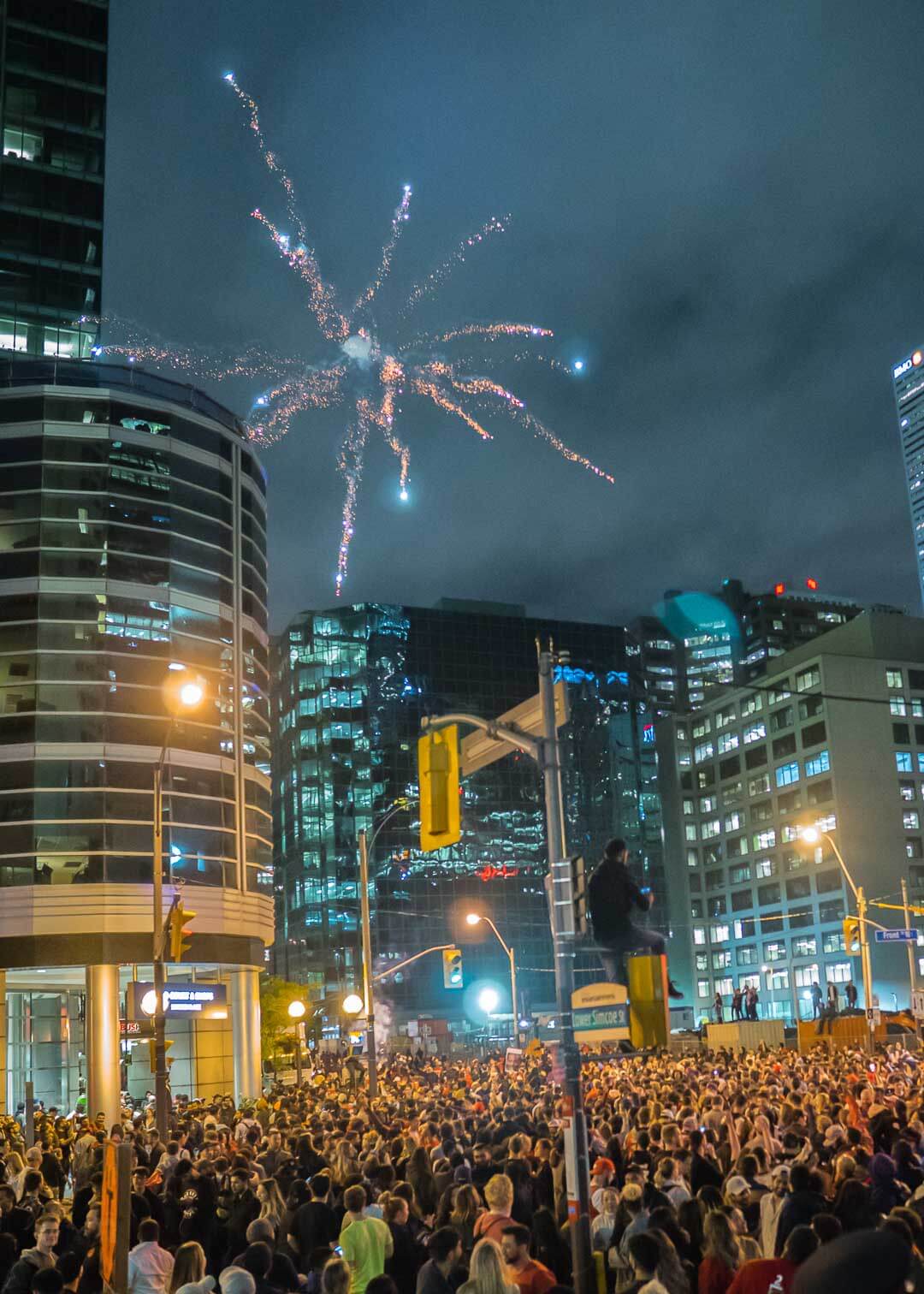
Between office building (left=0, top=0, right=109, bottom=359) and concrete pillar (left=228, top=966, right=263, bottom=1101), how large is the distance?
136ft

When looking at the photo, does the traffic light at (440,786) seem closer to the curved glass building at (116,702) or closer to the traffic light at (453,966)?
the traffic light at (453,966)

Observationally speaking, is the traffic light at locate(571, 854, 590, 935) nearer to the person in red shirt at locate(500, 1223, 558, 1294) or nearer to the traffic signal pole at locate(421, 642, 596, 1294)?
the traffic signal pole at locate(421, 642, 596, 1294)

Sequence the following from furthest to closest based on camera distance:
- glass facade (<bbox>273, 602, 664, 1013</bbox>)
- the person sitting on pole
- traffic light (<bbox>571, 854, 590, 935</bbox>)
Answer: glass facade (<bbox>273, 602, 664, 1013</bbox>) < traffic light (<bbox>571, 854, 590, 935</bbox>) < the person sitting on pole

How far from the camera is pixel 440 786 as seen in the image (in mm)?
13047

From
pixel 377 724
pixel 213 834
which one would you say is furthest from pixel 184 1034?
pixel 377 724

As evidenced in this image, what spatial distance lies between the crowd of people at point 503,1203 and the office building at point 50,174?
62771mm

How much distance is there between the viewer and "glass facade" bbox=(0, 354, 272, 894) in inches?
1790

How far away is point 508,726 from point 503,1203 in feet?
16.3

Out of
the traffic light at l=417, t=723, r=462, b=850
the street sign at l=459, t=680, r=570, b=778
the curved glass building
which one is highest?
the curved glass building

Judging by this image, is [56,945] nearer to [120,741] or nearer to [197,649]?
[120,741]

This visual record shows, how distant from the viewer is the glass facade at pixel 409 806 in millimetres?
127562

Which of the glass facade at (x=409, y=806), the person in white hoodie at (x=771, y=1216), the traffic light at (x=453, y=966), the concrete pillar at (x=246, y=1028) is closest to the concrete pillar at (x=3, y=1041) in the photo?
the concrete pillar at (x=246, y=1028)

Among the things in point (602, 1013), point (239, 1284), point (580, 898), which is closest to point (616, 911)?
point (580, 898)

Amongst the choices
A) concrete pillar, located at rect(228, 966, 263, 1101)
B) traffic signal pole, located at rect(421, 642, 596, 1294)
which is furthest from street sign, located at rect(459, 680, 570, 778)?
concrete pillar, located at rect(228, 966, 263, 1101)
